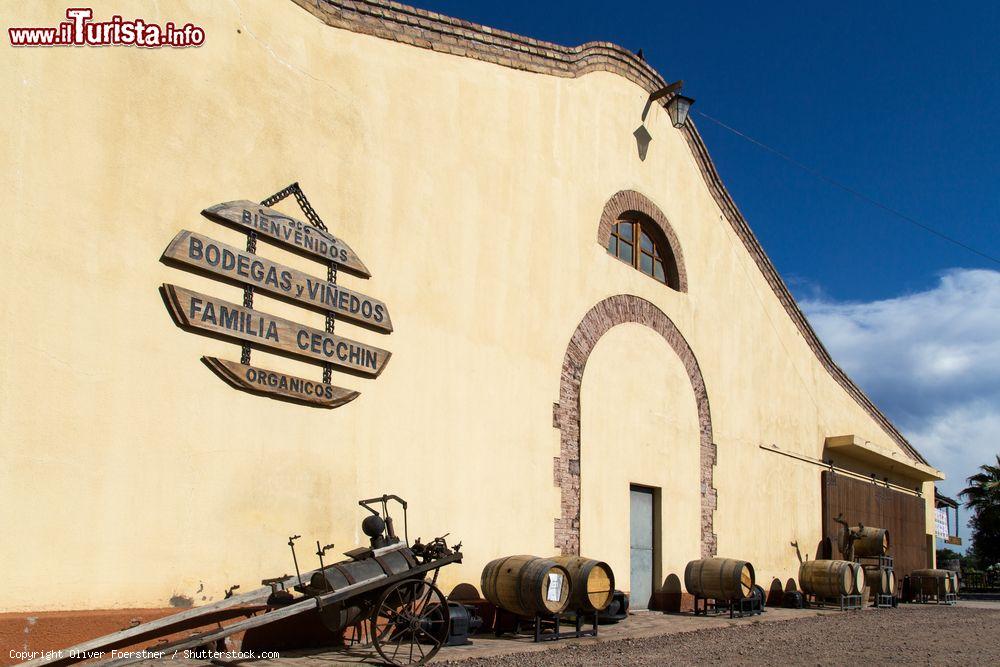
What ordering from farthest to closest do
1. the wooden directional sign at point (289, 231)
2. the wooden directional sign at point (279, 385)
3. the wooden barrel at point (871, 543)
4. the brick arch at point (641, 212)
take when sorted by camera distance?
the wooden barrel at point (871, 543)
the brick arch at point (641, 212)
the wooden directional sign at point (289, 231)
the wooden directional sign at point (279, 385)

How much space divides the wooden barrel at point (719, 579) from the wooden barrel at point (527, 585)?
4846mm

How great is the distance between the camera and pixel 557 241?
13.0m

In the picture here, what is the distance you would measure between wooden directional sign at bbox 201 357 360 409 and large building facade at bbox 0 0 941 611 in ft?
0.35

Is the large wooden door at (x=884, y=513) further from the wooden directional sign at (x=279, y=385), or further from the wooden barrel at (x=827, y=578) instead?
the wooden directional sign at (x=279, y=385)

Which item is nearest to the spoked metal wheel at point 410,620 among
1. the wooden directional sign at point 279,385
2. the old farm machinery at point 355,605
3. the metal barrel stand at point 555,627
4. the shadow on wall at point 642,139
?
the old farm machinery at point 355,605

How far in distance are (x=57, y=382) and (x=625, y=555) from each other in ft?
29.6

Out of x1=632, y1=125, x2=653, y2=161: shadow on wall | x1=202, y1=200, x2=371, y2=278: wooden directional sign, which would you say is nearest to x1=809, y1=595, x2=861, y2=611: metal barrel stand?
x1=632, y1=125, x2=653, y2=161: shadow on wall

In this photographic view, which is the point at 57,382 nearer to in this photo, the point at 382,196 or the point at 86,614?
the point at 86,614

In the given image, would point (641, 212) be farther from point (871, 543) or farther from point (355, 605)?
point (871, 543)

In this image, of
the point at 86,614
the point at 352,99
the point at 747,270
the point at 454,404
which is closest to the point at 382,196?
the point at 352,99

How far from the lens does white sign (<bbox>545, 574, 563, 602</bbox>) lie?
401 inches

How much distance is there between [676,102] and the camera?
53.6 feet

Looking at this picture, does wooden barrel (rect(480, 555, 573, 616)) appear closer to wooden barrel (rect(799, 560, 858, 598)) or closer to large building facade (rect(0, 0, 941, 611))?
large building facade (rect(0, 0, 941, 611))

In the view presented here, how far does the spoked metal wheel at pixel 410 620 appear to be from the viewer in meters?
8.02
